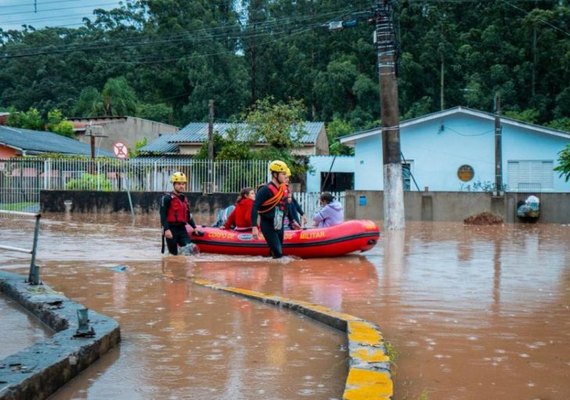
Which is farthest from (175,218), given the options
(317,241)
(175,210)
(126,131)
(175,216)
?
(126,131)

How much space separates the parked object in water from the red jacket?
48.1 feet

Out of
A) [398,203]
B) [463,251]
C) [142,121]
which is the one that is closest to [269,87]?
[142,121]

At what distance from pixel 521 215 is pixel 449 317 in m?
19.7

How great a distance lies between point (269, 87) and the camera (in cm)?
6469

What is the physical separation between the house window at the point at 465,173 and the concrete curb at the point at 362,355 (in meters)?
25.7

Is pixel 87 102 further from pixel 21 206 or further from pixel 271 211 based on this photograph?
pixel 271 211

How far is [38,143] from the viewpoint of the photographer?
4288 centimetres

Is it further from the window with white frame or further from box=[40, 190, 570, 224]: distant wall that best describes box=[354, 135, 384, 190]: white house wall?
box=[40, 190, 570, 224]: distant wall

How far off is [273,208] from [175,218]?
6.22 ft

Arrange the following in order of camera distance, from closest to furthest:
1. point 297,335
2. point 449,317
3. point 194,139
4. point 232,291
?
point 297,335, point 449,317, point 232,291, point 194,139

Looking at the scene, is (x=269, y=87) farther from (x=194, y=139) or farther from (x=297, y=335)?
(x=297, y=335)

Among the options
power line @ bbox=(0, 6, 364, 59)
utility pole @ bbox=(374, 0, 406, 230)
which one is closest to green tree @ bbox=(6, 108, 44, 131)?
power line @ bbox=(0, 6, 364, 59)

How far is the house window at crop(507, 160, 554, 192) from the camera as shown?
31641mm

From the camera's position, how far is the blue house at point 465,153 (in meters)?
31.6
